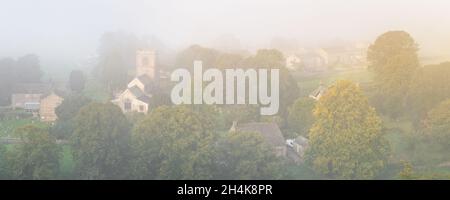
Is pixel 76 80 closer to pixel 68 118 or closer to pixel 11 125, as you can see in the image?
pixel 68 118

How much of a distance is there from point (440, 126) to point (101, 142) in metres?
2.92

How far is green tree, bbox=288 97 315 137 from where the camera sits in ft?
19.4

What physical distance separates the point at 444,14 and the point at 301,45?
50.6 inches

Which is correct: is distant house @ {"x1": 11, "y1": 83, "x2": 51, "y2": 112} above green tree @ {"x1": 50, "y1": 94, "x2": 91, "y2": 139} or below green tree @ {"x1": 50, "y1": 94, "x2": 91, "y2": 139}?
above

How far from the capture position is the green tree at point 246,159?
227 inches

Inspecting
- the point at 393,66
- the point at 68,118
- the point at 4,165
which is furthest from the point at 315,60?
the point at 4,165

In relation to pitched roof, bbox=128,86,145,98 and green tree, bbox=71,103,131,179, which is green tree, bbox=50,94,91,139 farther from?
pitched roof, bbox=128,86,145,98

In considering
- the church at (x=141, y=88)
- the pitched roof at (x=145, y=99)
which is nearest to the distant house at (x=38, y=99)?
the church at (x=141, y=88)

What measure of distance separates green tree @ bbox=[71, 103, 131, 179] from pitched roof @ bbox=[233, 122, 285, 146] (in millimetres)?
993

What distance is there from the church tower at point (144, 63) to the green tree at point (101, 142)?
0.40m

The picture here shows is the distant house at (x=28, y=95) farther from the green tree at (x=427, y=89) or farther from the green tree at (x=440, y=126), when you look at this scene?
the green tree at (x=440, y=126)

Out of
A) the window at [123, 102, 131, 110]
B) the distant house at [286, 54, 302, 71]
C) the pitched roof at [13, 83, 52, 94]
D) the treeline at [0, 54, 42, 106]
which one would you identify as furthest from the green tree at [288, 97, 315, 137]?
the treeline at [0, 54, 42, 106]
